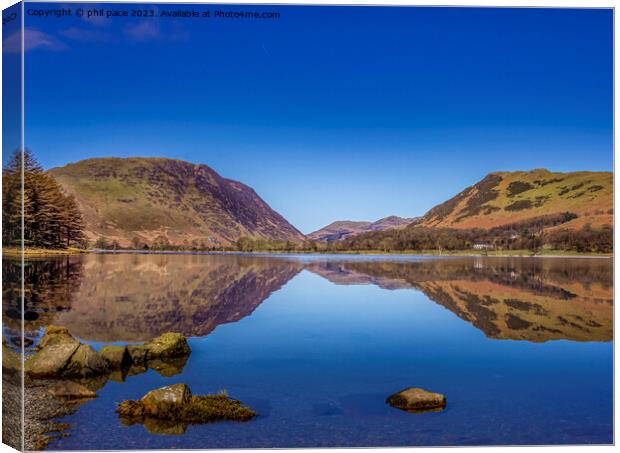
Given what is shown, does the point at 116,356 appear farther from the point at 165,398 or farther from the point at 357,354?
the point at 357,354

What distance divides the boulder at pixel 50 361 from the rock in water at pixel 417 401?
581 cm

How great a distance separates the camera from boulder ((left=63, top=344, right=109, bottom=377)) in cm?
1011

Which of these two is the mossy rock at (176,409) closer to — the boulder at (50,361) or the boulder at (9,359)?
the boulder at (9,359)

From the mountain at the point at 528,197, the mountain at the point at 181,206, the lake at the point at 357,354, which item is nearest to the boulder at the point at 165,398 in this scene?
the lake at the point at 357,354

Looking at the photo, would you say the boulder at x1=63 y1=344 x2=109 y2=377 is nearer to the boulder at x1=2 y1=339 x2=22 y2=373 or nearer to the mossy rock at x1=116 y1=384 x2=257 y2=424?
the mossy rock at x1=116 y1=384 x2=257 y2=424

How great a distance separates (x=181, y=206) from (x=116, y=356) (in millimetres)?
80645

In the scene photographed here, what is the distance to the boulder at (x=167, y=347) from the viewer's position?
11.8m

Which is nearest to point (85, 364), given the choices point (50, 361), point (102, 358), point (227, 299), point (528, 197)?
point (102, 358)

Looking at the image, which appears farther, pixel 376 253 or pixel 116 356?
pixel 376 253

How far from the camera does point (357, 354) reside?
13352mm

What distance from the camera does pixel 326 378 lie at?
11211 mm

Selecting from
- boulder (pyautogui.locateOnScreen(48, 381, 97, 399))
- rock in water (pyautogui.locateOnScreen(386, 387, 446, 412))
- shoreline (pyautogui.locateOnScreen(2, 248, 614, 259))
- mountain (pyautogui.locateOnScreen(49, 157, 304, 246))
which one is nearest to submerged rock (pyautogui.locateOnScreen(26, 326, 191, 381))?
boulder (pyautogui.locateOnScreen(48, 381, 97, 399))

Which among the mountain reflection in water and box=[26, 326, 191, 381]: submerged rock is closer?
box=[26, 326, 191, 381]: submerged rock

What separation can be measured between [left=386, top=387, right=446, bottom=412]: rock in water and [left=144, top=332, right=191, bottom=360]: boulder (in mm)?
5186
